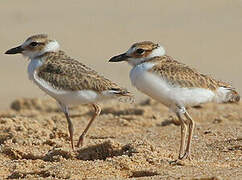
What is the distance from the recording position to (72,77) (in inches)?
368

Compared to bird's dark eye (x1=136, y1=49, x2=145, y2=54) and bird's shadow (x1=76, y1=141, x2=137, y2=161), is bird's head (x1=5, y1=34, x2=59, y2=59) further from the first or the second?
bird's shadow (x1=76, y1=141, x2=137, y2=161)

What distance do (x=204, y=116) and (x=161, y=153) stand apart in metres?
4.56

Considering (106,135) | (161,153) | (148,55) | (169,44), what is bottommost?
(169,44)

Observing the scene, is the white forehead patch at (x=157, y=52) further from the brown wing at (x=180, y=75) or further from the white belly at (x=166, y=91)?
the white belly at (x=166, y=91)

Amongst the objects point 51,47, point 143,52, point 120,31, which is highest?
point 143,52

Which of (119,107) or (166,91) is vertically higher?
(166,91)

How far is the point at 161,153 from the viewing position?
27.0 ft

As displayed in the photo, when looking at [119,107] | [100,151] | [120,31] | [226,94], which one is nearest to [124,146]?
[100,151]

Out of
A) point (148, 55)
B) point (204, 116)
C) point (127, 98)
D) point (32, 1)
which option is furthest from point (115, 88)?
point (32, 1)

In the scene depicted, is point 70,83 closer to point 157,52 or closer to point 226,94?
point 157,52

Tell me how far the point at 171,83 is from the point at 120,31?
17.3 m

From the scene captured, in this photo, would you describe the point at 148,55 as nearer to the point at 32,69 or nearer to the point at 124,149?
the point at 124,149

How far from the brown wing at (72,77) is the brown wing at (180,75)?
3.15ft

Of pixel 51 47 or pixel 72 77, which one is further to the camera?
pixel 51 47
